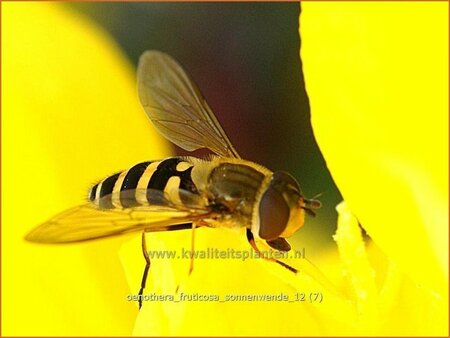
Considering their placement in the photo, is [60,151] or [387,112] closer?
[387,112]

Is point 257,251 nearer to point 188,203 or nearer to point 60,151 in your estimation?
point 188,203

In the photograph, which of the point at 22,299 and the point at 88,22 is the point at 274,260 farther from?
the point at 88,22

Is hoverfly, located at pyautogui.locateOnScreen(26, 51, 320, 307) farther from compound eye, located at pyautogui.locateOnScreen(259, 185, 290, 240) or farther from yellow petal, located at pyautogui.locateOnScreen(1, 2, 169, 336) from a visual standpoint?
yellow petal, located at pyautogui.locateOnScreen(1, 2, 169, 336)

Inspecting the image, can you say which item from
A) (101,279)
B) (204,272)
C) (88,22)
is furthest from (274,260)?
(88,22)

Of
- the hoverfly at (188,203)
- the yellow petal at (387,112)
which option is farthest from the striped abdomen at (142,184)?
the yellow petal at (387,112)

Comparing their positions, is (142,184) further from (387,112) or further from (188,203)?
(387,112)

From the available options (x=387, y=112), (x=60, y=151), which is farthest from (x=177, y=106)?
(x=387, y=112)
